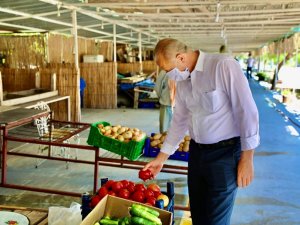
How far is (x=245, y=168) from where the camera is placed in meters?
2.11

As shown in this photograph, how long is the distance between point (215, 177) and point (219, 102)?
19.3 inches

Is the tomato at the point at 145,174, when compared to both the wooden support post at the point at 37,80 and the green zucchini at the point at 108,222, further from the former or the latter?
the wooden support post at the point at 37,80

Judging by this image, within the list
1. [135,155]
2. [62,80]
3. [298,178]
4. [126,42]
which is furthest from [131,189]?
[126,42]

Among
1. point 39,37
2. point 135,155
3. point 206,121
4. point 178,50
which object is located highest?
point 39,37

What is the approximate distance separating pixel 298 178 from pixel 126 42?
53.4 feet

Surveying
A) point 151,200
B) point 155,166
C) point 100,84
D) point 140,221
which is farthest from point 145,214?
point 100,84

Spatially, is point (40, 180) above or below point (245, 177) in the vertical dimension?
below

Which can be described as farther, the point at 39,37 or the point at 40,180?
the point at 39,37

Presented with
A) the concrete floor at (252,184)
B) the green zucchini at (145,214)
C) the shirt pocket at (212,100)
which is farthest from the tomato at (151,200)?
the concrete floor at (252,184)

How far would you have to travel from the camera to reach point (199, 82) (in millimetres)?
2184

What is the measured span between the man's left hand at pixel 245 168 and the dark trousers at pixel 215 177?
5 centimetres

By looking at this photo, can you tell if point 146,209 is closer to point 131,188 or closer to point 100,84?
point 131,188

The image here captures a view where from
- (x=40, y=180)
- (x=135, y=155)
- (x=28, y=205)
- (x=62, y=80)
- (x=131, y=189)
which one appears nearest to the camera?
(x=131, y=189)

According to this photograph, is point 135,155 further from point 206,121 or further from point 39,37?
point 39,37
